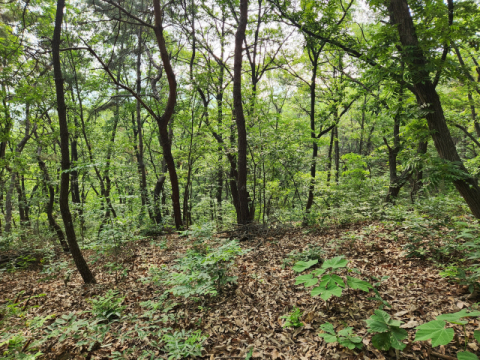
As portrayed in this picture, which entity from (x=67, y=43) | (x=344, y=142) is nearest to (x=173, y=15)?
(x=67, y=43)

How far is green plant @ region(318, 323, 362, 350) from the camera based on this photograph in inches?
94.0

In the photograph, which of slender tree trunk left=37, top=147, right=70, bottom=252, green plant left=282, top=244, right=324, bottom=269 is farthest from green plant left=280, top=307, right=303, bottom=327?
slender tree trunk left=37, top=147, right=70, bottom=252

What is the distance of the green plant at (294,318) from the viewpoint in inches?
118

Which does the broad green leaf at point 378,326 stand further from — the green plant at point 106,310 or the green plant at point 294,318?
the green plant at point 106,310

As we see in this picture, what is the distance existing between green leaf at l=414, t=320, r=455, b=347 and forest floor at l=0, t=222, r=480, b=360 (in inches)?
26.1

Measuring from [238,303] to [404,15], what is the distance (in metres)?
6.11

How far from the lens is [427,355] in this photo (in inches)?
87.0

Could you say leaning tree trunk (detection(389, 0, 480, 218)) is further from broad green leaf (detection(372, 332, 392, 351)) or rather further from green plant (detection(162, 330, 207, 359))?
green plant (detection(162, 330, 207, 359))

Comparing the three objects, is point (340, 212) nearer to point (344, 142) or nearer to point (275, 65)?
point (275, 65)

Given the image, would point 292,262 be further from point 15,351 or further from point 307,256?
point 15,351

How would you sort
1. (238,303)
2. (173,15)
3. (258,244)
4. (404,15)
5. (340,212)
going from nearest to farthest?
(238,303) → (404,15) → (258,244) → (340,212) → (173,15)

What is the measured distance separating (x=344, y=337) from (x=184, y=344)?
6.40 ft

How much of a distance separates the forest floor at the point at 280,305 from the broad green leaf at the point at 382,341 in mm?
298

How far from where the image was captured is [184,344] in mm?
2889
